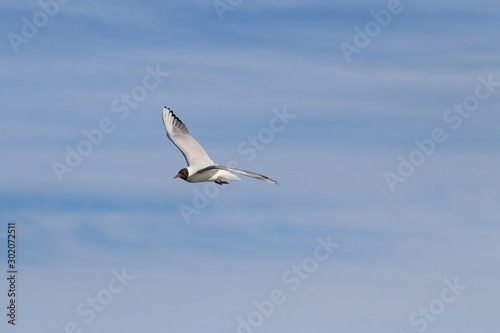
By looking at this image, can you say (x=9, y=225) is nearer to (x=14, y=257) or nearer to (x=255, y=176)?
(x=14, y=257)

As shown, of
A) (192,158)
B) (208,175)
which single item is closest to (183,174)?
(208,175)

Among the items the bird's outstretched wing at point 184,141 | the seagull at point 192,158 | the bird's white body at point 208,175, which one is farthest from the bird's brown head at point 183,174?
the bird's outstretched wing at point 184,141

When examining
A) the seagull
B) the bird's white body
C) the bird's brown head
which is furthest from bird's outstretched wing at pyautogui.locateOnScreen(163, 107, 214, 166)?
the bird's brown head

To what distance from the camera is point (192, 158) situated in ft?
145

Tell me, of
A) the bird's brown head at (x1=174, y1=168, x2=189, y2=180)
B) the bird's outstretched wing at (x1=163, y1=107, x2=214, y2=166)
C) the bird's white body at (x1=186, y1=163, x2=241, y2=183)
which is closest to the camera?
the bird's white body at (x1=186, y1=163, x2=241, y2=183)

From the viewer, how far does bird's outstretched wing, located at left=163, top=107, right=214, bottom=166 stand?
44.3m

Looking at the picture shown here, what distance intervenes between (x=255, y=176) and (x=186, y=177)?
27.7ft

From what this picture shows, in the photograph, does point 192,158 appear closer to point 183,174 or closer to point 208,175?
point 183,174

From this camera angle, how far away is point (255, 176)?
3375 cm

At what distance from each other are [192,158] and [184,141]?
2.06 m

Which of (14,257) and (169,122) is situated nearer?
(14,257)

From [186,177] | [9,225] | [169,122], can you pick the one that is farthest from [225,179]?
[9,225]

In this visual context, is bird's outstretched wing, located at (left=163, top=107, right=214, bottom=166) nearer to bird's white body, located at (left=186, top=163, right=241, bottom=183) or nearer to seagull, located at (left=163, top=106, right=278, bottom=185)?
seagull, located at (left=163, top=106, right=278, bottom=185)

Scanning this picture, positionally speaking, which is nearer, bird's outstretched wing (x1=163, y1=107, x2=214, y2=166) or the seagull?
the seagull
